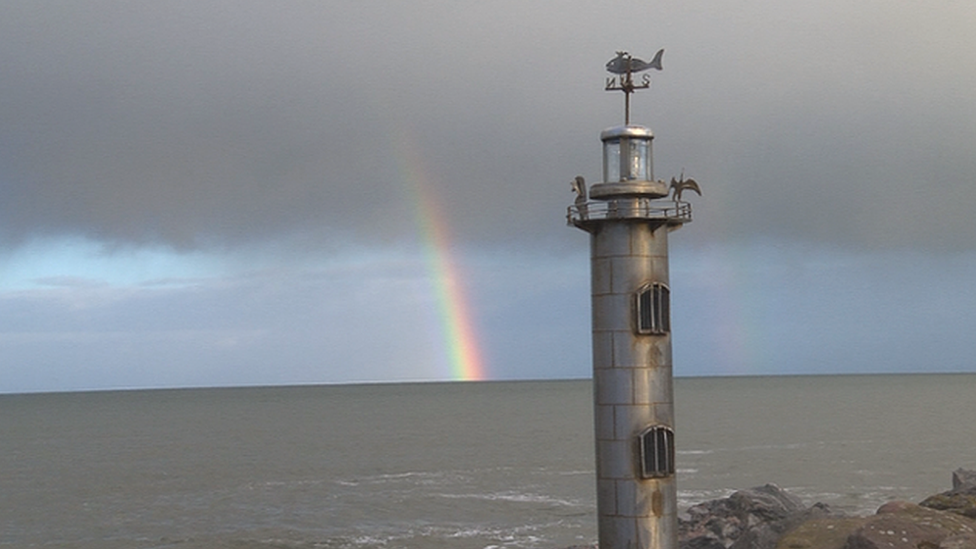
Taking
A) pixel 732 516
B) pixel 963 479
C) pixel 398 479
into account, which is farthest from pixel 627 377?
pixel 398 479

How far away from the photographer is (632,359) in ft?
85.1

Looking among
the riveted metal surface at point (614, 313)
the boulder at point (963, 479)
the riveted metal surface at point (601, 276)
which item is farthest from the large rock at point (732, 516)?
the riveted metal surface at point (601, 276)

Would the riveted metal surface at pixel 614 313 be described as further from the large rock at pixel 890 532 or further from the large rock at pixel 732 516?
the large rock at pixel 732 516

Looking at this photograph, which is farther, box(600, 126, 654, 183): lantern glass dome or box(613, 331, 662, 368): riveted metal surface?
box(600, 126, 654, 183): lantern glass dome

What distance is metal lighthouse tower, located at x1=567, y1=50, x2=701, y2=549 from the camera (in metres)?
25.8

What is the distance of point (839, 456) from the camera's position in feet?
324

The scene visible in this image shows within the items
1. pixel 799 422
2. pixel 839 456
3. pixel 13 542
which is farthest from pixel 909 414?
pixel 13 542

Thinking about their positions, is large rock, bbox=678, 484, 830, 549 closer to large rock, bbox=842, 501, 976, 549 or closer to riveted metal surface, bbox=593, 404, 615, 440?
large rock, bbox=842, 501, 976, 549

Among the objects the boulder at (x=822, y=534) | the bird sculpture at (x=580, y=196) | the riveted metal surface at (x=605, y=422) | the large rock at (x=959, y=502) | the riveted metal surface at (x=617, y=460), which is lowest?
the boulder at (x=822, y=534)

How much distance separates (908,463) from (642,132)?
A: 7461 cm

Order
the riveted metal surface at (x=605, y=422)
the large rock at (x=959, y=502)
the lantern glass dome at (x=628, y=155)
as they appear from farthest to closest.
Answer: the large rock at (x=959, y=502), the lantern glass dome at (x=628, y=155), the riveted metal surface at (x=605, y=422)

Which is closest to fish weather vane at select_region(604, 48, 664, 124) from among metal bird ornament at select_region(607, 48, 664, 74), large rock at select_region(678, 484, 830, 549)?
metal bird ornament at select_region(607, 48, 664, 74)

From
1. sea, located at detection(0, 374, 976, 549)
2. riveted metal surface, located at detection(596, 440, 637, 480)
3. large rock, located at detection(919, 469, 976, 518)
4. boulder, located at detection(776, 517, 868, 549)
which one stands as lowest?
sea, located at detection(0, 374, 976, 549)

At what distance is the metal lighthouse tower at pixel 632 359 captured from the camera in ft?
84.6
